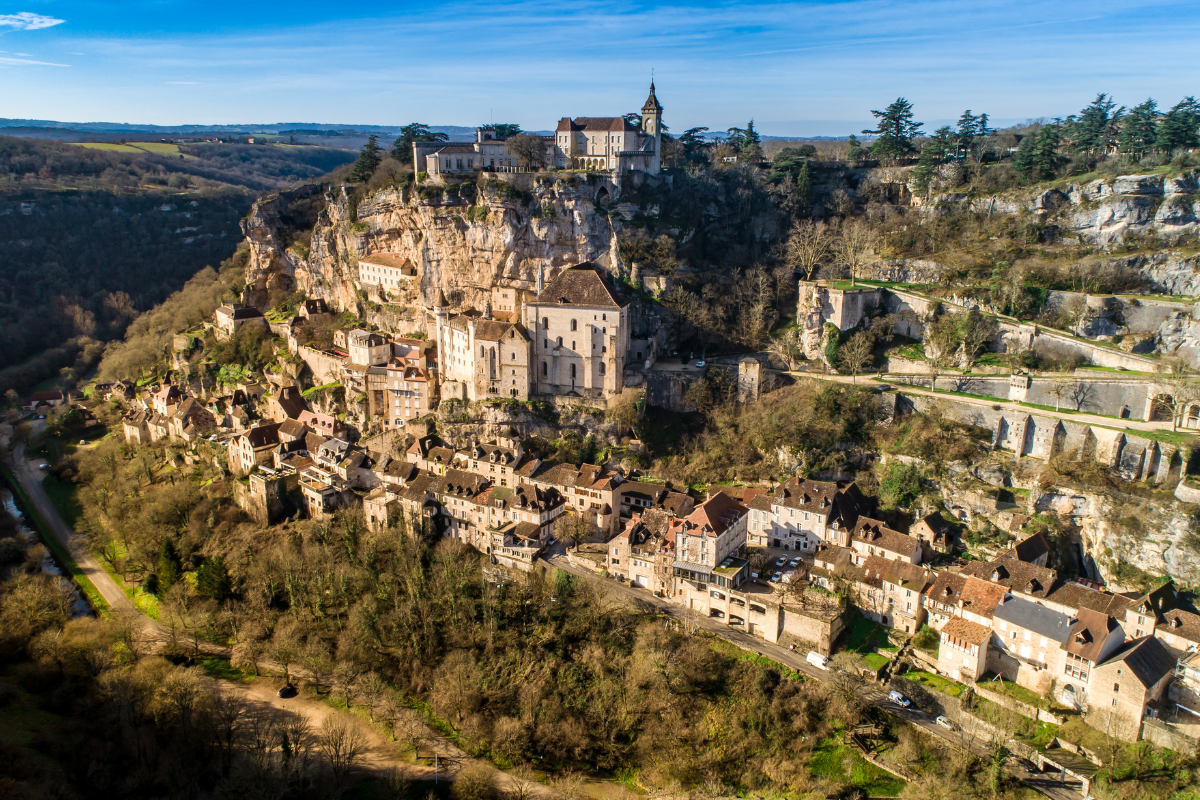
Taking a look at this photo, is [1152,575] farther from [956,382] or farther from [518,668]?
→ [518,668]

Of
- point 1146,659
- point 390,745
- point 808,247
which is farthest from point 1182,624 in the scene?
point 808,247

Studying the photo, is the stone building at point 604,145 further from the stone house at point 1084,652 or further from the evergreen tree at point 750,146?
the stone house at point 1084,652

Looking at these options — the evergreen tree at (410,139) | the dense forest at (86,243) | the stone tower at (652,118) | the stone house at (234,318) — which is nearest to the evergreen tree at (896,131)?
the stone tower at (652,118)

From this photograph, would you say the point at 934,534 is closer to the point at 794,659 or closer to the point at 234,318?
the point at 794,659

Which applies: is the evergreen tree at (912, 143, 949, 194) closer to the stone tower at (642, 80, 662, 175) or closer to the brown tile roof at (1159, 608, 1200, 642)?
the stone tower at (642, 80, 662, 175)

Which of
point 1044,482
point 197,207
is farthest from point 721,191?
point 197,207

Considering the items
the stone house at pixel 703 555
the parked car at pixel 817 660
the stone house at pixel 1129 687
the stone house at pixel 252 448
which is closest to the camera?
the stone house at pixel 1129 687
